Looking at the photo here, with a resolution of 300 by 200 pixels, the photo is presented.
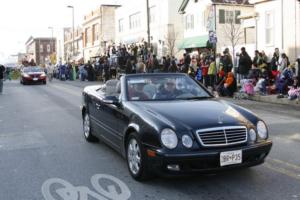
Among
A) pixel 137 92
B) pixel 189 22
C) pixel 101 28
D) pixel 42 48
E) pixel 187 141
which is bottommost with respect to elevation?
pixel 187 141

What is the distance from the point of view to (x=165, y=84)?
7262mm

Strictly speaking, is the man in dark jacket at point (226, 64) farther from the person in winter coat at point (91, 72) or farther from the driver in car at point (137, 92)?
the person in winter coat at point (91, 72)

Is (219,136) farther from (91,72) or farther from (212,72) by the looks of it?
(91,72)

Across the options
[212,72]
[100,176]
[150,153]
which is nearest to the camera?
[150,153]

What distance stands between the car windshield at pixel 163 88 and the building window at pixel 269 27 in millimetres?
18563

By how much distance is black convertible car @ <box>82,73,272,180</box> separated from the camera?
549cm

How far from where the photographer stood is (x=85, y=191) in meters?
5.78

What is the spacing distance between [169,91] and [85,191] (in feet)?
6.89

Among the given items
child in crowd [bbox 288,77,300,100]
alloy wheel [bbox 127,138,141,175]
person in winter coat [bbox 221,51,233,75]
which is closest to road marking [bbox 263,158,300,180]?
alloy wheel [bbox 127,138,141,175]

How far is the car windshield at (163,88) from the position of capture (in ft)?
22.9

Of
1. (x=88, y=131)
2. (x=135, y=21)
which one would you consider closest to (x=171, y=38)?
(x=135, y=21)

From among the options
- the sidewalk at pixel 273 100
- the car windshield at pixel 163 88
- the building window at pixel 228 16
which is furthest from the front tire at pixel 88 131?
the building window at pixel 228 16

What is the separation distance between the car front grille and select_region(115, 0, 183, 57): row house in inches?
1325

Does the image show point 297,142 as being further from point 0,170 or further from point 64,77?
point 64,77
